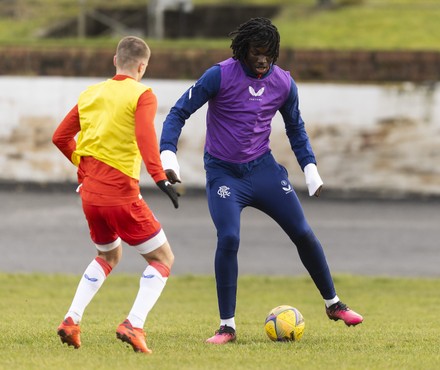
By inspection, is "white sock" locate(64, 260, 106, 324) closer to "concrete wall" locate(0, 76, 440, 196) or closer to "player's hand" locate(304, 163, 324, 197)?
"player's hand" locate(304, 163, 324, 197)

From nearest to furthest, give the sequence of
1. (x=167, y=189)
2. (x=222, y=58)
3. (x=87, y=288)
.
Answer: (x=167, y=189) → (x=87, y=288) → (x=222, y=58)

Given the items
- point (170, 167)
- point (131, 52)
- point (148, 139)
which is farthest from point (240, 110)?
point (148, 139)

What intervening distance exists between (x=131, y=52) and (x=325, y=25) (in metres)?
17.7

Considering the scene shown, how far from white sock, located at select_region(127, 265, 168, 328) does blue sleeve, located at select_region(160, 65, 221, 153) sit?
3.43ft

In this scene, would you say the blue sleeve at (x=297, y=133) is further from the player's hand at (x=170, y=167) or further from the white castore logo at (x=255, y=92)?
the player's hand at (x=170, y=167)

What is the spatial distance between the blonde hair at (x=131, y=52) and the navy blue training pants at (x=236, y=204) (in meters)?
1.13

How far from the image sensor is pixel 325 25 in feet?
81.7

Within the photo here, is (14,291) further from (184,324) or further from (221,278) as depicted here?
(221,278)

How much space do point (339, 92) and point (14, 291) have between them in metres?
9.28

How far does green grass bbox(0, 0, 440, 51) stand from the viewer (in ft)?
75.8

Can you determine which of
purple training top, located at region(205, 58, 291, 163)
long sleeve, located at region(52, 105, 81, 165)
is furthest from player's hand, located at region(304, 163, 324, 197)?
long sleeve, located at region(52, 105, 81, 165)

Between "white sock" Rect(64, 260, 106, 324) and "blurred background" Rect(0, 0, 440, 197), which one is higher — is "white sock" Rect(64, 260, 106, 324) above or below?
above

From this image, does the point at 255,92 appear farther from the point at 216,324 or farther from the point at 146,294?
the point at 216,324

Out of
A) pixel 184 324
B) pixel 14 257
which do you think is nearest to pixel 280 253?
pixel 14 257
